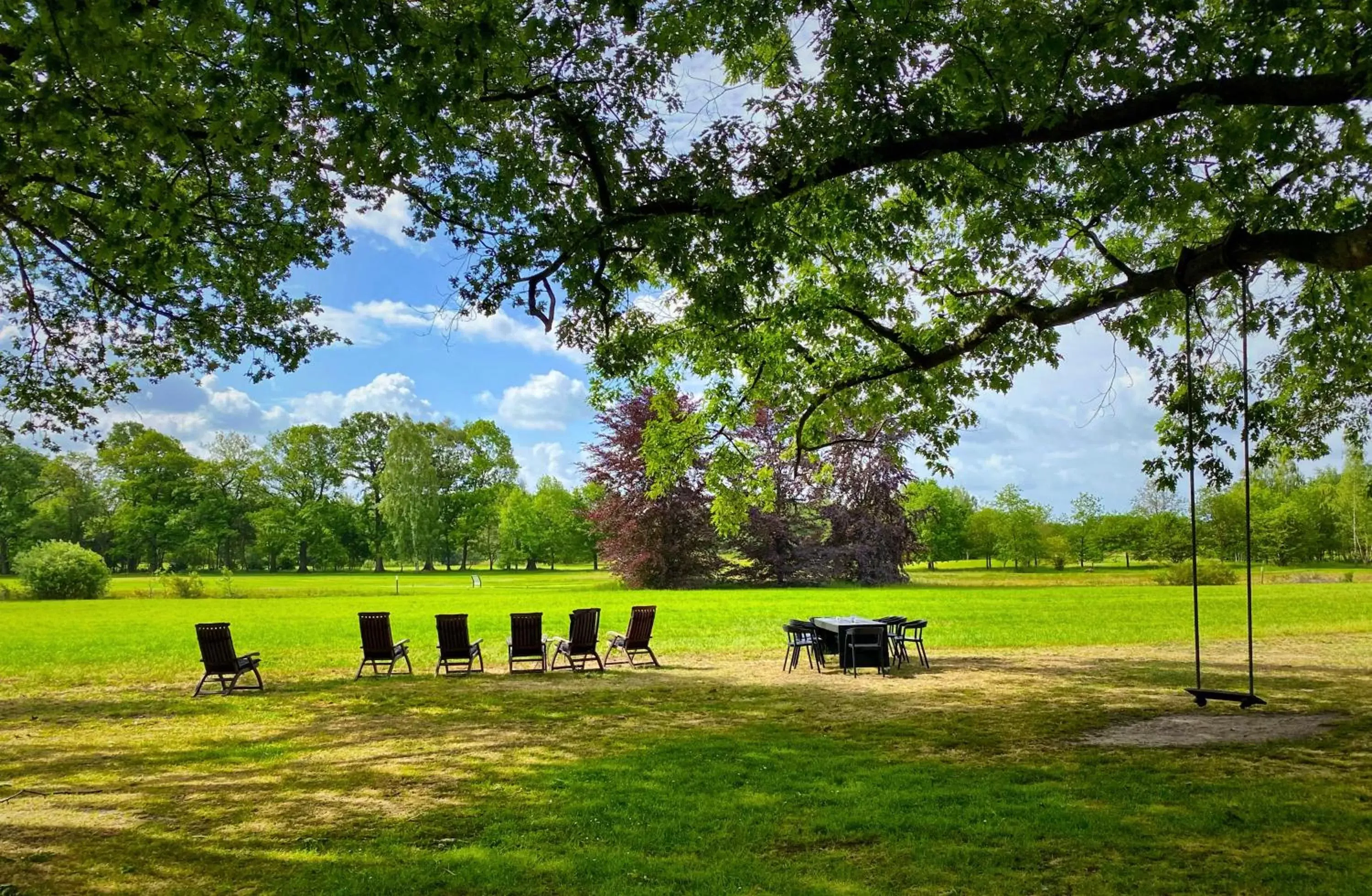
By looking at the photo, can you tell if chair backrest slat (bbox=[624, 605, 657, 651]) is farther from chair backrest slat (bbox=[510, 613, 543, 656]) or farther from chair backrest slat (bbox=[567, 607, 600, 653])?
chair backrest slat (bbox=[510, 613, 543, 656])

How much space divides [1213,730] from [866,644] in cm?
551

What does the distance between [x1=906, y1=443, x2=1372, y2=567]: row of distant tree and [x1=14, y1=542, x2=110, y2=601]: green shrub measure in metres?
41.6

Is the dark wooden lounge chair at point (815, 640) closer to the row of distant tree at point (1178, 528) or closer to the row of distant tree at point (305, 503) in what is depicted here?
the row of distant tree at point (1178, 528)

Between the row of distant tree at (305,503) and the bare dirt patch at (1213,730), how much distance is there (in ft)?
177

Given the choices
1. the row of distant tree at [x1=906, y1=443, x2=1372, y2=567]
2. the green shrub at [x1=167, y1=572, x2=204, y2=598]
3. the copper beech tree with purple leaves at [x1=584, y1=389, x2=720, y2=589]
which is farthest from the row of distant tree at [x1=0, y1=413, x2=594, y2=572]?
the row of distant tree at [x1=906, y1=443, x2=1372, y2=567]

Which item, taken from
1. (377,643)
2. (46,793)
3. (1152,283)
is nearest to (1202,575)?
(1152,283)

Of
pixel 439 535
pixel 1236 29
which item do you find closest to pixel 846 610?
pixel 1236 29

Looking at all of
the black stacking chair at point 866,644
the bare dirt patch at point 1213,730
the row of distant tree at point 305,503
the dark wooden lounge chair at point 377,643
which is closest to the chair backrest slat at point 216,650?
the dark wooden lounge chair at point 377,643

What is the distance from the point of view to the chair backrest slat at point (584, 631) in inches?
544

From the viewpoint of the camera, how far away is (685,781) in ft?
22.2

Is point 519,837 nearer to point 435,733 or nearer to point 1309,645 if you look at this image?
point 435,733

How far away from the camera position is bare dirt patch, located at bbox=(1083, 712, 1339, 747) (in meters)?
7.88

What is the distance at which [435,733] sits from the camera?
29.6 feet

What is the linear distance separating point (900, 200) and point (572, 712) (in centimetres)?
774
